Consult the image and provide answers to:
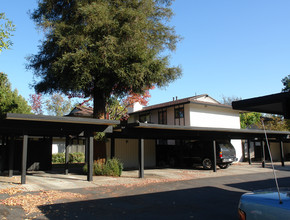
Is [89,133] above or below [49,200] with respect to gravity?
above

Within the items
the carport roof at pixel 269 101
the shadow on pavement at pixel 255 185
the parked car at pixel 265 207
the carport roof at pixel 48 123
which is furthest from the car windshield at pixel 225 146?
the parked car at pixel 265 207

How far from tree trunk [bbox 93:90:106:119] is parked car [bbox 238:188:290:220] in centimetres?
1262

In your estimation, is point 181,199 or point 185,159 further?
point 185,159

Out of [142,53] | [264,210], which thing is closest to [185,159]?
[142,53]

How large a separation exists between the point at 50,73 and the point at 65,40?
2202mm

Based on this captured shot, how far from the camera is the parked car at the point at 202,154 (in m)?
18.2

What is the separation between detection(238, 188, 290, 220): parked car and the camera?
3.15 meters

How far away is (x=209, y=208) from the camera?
7254 mm

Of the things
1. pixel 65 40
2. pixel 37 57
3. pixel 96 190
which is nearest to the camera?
pixel 96 190

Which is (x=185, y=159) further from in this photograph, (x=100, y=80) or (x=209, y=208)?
(x=209, y=208)

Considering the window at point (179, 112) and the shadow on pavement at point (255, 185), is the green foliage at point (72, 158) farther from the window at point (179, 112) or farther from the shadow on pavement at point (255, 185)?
the shadow on pavement at point (255, 185)

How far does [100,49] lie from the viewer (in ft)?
44.4

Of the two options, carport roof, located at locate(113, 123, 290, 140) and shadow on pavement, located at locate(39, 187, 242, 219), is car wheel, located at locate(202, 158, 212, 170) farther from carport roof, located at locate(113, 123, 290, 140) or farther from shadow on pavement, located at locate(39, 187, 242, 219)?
shadow on pavement, located at locate(39, 187, 242, 219)

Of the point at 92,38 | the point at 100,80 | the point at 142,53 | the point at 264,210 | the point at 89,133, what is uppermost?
the point at 92,38
